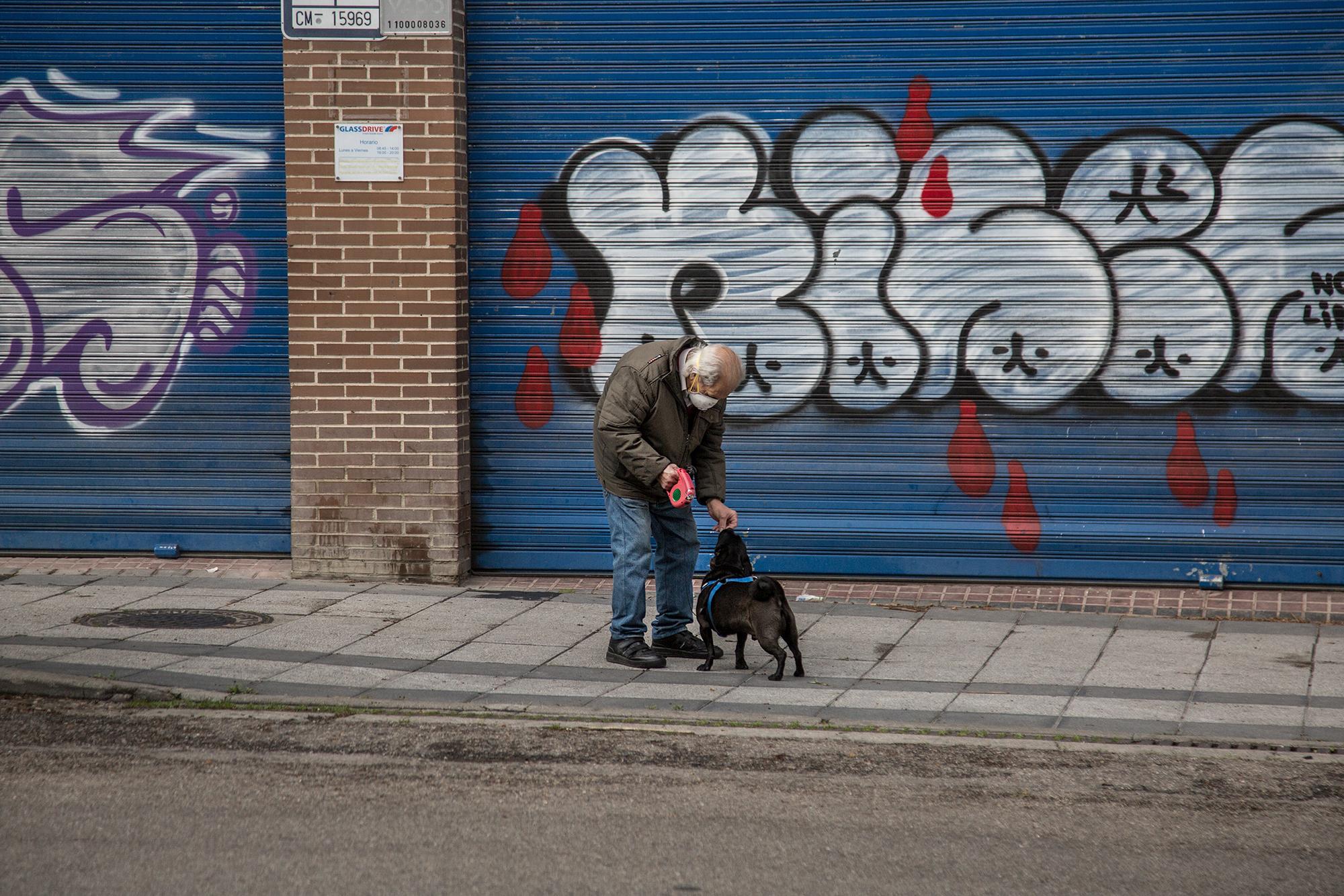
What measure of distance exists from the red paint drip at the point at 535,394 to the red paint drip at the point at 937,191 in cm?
257

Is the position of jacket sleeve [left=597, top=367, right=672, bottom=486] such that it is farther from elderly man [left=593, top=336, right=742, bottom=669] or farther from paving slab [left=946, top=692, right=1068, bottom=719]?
paving slab [left=946, top=692, right=1068, bottom=719]

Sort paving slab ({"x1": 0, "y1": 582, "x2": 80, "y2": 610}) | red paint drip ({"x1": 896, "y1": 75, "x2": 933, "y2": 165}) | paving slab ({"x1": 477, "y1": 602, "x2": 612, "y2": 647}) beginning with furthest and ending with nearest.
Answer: red paint drip ({"x1": 896, "y1": 75, "x2": 933, "y2": 165}), paving slab ({"x1": 0, "y1": 582, "x2": 80, "y2": 610}), paving slab ({"x1": 477, "y1": 602, "x2": 612, "y2": 647})

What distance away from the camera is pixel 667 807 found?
4.91 metres

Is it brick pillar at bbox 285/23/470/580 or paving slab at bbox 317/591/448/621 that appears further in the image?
brick pillar at bbox 285/23/470/580

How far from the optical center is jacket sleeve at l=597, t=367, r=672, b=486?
650cm

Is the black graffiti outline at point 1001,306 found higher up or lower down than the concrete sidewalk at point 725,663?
higher up

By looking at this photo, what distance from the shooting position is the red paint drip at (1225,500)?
845 cm

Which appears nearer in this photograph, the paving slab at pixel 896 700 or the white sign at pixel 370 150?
the paving slab at pixel 896 700

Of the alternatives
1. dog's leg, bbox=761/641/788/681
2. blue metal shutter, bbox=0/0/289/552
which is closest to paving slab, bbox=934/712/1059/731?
dog's leg, bbox=761/641/788/681

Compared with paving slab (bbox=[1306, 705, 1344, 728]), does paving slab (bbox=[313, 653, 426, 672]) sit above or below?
below

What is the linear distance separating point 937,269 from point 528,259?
2.56 metres

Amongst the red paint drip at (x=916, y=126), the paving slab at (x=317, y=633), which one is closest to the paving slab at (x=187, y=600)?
the paving slab at (x=317, y=633)

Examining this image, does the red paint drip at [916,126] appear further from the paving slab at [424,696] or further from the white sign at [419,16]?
the paving slab at [424,696]

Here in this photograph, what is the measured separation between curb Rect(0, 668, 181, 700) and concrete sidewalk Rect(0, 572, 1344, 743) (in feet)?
0.22
